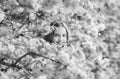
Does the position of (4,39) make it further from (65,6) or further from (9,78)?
(65,6)

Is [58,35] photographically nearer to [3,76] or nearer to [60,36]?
[60,36]

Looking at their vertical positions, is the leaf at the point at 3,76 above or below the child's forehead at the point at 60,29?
below

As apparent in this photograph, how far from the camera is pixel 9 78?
1.36 meters

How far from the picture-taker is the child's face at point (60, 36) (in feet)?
5.13

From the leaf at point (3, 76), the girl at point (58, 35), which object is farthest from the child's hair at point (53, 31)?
the leaf at point (3, 76)

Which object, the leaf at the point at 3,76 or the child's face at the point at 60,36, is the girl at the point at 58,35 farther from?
the leaf at the point at 3,76

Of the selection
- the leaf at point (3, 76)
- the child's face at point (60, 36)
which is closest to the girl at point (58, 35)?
the child's face at point (60, 36)

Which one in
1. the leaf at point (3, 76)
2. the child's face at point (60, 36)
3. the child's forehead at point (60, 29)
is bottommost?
the leaf at point (3, 76)

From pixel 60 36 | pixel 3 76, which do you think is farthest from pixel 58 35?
pixel 3 76

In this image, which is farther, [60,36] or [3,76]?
[60,36]

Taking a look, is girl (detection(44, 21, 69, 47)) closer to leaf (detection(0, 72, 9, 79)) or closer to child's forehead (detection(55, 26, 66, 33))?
child's forehead (detection(55, 26, 66, 33))

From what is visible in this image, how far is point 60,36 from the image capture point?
1.58 m

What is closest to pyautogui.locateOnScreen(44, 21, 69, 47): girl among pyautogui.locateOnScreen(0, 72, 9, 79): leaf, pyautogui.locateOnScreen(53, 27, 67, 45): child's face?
pyautogui.locateOnScreen(53, 27, 67, 45): child's face

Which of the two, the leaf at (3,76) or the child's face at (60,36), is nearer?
the leaf at (3,76)
